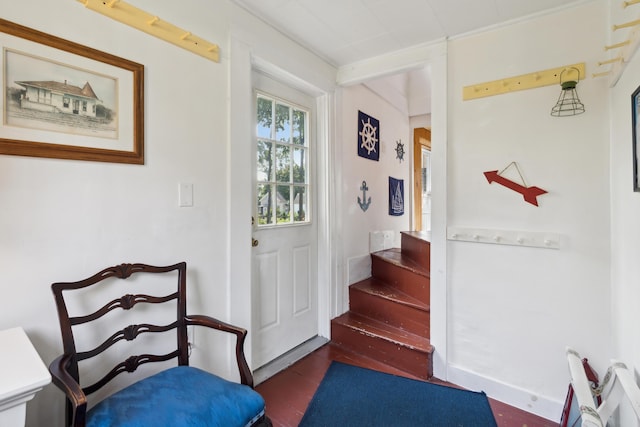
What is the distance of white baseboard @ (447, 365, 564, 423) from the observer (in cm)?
174

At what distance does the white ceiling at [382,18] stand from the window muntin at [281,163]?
0.50 metres

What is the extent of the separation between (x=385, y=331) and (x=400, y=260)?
71cm

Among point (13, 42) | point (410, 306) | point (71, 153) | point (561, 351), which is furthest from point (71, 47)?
point (561, 351)

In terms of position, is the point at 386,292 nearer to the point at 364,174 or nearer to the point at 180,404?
the point at 364,174

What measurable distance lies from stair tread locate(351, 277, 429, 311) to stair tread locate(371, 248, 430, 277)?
0.23m

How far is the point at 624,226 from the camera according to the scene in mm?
1396

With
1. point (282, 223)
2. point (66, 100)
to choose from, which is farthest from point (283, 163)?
point (66, 100)

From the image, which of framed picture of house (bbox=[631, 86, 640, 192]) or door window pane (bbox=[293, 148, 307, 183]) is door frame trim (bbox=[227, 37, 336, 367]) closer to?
door window pane (bbox=[293, 148, 307, 183])

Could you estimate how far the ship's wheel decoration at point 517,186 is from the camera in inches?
70.7

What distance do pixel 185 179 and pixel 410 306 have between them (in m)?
1.84

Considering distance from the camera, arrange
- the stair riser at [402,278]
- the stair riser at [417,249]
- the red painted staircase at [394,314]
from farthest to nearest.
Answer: the stair riser at [417,249]
the stair riser at [402,278]
the red painted staircase at [394,314]

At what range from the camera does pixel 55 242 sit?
1165 millimetres

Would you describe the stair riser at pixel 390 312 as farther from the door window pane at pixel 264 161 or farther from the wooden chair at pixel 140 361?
the wooden chair at pixel 140 361

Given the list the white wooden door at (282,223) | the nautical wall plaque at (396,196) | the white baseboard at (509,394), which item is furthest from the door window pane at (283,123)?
the white baseboard at (509,394)
